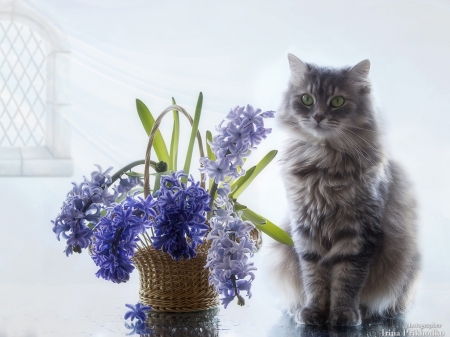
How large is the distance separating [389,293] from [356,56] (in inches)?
37.3

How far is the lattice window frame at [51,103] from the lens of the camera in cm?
206

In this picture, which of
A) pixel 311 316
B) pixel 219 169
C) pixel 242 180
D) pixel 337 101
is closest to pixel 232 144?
pixel 219 169

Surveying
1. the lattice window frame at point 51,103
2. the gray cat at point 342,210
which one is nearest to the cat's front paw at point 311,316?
the gray cat at point 342,210

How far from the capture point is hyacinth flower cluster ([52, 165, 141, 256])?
1.10m

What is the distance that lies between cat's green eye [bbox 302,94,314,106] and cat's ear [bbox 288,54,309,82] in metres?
0.06

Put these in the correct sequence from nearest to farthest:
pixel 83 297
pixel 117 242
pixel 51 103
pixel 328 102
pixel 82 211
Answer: pixel 117 242 → pixel 82 211 → pixel 328 102 → pixel 83 297 → pixel 51 103

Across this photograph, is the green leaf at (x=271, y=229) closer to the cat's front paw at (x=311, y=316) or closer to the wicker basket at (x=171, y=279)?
the wicker basket at (x=171, y=279)

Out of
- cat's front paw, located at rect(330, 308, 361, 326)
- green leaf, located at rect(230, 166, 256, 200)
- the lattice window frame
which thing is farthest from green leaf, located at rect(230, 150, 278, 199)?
the lattice window frame

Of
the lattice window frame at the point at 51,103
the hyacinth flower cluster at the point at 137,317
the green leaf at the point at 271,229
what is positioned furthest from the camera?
the lattice window frame at the point at 51,103

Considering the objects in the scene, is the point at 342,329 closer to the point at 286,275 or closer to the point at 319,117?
the point at 286,275

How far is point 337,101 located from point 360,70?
96 mm

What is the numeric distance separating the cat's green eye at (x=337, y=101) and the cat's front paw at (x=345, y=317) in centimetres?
45

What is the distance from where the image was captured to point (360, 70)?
1.26 m

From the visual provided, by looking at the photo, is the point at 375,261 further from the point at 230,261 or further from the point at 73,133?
the point at 73,133
